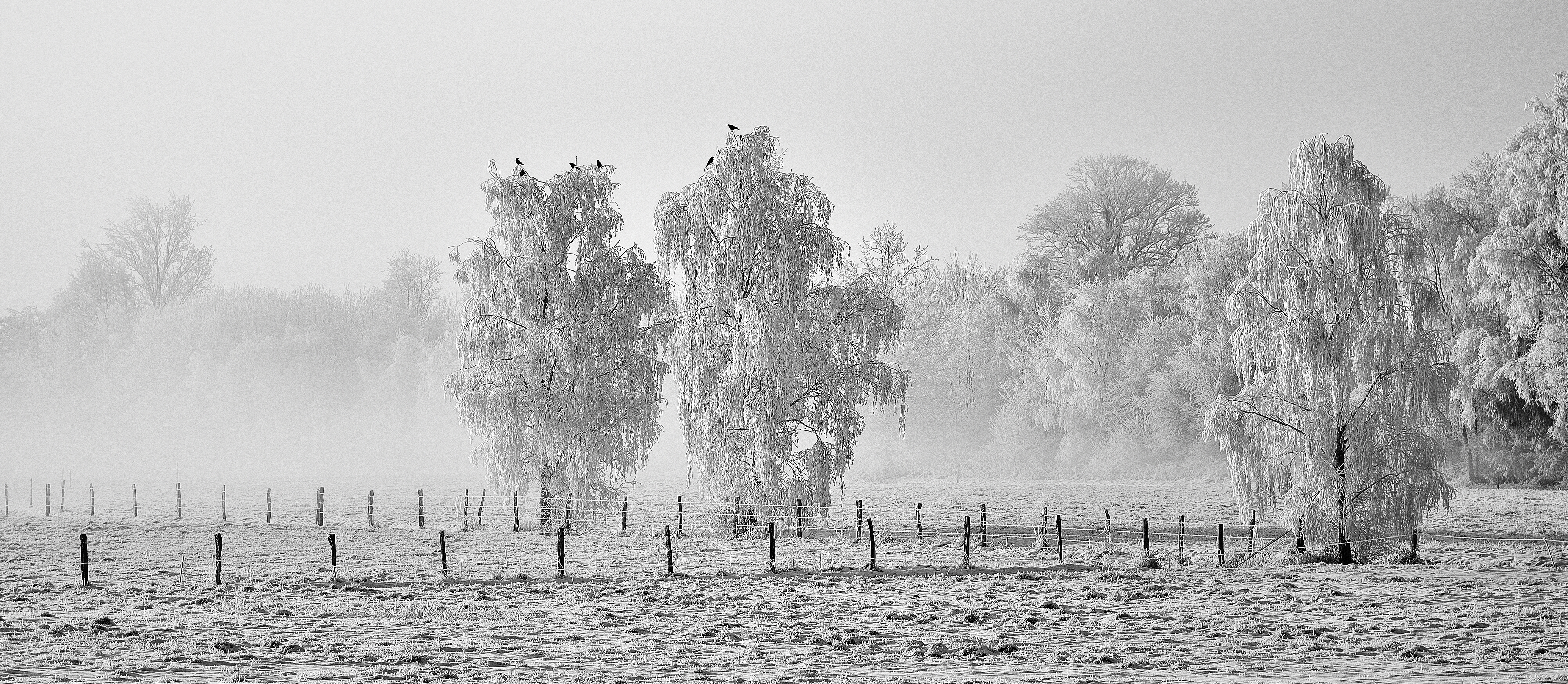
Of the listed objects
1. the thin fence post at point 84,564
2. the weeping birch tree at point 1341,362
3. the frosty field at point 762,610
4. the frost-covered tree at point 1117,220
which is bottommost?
the frosty field at point 762,610

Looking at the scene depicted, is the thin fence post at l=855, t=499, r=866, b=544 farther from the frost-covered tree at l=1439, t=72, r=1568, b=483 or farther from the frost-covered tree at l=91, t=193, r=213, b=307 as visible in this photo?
the frost-covered tree at l=91, t=193, r=213, b=307

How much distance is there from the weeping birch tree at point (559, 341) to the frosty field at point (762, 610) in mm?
2353

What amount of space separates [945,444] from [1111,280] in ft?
44.1

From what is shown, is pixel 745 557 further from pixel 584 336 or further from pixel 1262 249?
pixel 1262 249

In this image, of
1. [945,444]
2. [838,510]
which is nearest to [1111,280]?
[945,444]

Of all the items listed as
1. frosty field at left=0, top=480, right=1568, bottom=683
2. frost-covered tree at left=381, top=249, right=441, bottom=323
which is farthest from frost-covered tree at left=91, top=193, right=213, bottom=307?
frosty field at left=0, top=480, right=1568, bottom=683

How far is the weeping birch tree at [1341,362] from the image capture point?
20.8 meters

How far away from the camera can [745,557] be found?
23.7 metres

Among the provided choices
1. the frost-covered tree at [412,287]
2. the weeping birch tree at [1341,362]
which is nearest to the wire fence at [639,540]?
the weeping birch tree at [1341,362]

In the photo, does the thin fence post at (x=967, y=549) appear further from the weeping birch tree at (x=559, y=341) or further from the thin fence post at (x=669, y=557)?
the weeping birch tree at (x=559, y=341)

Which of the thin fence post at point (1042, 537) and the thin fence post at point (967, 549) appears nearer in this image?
the thin fence post at point (967, 549)

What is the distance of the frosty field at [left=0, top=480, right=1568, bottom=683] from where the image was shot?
12.7 m

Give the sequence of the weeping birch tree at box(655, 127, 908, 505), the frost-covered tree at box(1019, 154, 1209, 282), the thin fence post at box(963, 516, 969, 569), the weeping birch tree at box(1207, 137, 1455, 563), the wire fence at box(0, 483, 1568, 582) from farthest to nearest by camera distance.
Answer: the frost-covered tree at box(1019, 154, 1209, 282)
the weeping birch tree at box(655, 127, 908, 505)
the wire fence at box(0, 483, 1568, 582)
the thin fence post at box(963, 516, 969, 569)
the weeping birch tree at box(1207, 137, 1455, 563)

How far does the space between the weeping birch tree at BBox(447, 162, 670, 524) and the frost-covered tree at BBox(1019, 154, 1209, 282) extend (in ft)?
95.3
